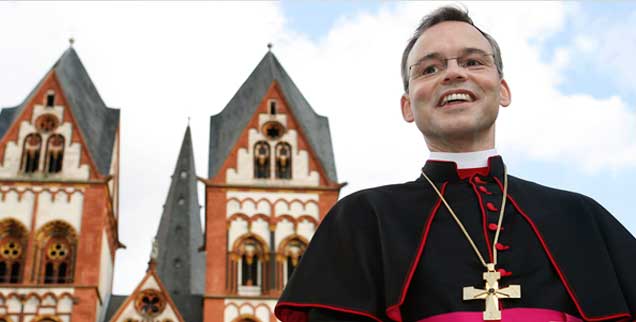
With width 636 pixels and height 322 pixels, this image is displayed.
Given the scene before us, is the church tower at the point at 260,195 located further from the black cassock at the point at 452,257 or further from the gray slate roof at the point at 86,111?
the black cassock at the point at 452,257

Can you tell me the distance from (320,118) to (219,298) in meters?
7.99

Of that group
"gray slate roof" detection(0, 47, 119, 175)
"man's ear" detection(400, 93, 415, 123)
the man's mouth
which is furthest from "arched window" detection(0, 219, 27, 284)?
the man's mouth

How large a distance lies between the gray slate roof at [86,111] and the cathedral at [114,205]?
0.17 feet

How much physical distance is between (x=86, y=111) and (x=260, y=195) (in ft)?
22.0

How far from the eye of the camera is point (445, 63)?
3014 mm

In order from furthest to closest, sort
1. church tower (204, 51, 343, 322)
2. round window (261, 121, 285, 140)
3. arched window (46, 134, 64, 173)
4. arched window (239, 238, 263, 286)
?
round window (261, 121, 285, 140), arched window (46, 134, 64, 173), arched window (239, 238, 263, 286), church tower (204, 51, 343, 322)

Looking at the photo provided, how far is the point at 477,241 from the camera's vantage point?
9.21 ft

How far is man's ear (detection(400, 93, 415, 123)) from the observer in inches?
127

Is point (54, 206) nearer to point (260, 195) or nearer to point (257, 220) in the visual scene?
point (257, 220)

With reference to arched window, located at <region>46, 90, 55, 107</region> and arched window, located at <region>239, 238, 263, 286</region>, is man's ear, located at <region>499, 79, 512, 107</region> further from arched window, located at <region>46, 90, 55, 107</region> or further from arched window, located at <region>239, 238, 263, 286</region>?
arched window, located at <region>46, 90, 55, 107</region>

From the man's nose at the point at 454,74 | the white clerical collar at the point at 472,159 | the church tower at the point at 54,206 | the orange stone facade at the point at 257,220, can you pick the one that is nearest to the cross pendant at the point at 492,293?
the white clerical collar at the point at 472,159

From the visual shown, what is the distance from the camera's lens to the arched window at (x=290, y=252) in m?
26.9

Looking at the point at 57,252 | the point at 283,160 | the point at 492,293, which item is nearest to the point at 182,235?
the point at 283,160

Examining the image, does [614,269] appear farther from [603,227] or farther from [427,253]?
[427,253]
